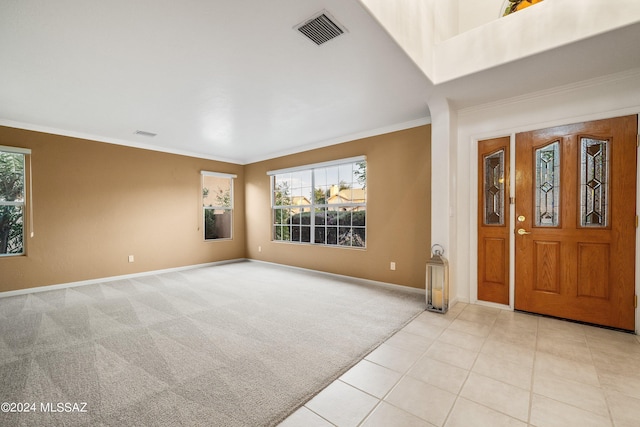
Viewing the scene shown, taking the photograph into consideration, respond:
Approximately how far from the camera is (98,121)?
390cm

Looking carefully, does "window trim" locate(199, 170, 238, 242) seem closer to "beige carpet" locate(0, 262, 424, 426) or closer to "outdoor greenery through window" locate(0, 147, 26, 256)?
"beige carpet" locate(0, 262, 424, 426)

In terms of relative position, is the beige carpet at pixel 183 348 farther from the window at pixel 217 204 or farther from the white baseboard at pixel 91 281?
the window at pixel 217 204

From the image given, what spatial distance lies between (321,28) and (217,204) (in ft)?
16.7

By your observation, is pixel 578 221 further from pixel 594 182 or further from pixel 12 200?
pixel 12 200

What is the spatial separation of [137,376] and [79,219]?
12.5 ft

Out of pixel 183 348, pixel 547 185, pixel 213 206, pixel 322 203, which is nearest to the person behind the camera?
pixel 183 348

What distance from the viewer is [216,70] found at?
2.56 metres

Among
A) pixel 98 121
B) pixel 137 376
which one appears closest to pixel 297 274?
pixel 137 376

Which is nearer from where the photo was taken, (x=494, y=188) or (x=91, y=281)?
(x=494, y=188)

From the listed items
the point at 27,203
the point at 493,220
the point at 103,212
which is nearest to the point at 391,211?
the point at 493,220

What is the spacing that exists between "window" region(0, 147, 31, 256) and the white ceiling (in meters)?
0.52

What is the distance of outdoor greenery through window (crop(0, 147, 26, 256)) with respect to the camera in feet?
12.9

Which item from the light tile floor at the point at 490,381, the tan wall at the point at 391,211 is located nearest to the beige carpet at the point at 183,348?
the light tile floor at the point at 490,381

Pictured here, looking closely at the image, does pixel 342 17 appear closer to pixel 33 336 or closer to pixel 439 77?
pixel 439 77
